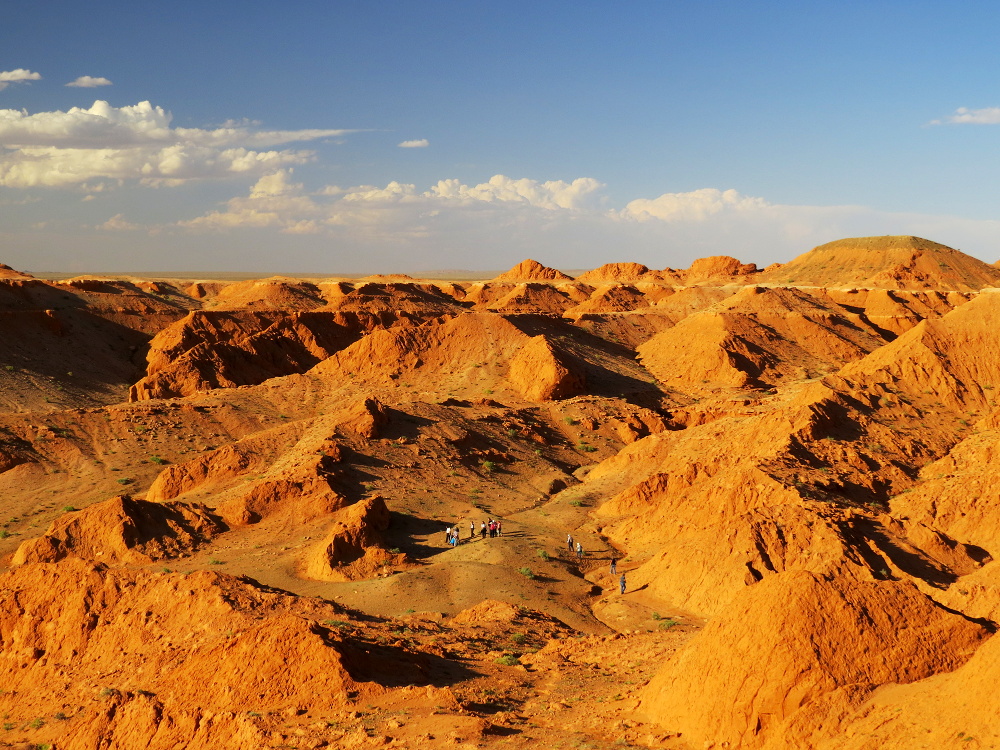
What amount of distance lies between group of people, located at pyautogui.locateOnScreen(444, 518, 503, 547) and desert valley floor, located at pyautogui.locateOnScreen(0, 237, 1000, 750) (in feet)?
0.90

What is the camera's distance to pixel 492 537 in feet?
101

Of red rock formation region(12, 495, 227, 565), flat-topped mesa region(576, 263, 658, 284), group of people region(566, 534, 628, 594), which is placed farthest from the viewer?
flat-topped mesa region(576, 263, 658, 284)

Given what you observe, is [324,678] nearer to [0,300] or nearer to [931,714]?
[931,714]

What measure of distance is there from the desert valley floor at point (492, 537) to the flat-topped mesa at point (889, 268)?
83.3 feet

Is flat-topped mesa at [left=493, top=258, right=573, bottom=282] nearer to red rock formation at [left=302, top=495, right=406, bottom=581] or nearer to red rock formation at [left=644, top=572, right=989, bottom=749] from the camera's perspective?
red rock formation at [left=302, top=495, right=406, bottom=581]

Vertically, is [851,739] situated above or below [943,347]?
below

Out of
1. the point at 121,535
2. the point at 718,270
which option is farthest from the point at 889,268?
the point at 121,535

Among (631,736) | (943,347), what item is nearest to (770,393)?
(943,347)

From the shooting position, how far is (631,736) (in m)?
15.4

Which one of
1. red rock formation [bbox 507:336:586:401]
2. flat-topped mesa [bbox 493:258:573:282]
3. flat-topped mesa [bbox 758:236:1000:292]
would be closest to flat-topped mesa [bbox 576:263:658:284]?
flat-topped mesa [bbox 493:258:573:282]

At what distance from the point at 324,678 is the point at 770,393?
42246 mm

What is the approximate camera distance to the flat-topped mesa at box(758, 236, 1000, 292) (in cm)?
8862

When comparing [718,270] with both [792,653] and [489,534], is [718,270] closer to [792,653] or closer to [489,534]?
[489,534]

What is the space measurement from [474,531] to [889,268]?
73209mm
